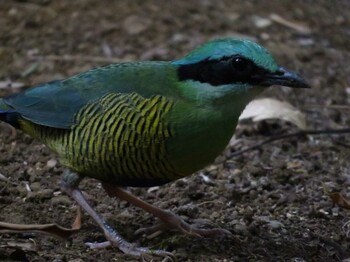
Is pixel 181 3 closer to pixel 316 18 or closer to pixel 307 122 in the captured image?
pixel 316 18

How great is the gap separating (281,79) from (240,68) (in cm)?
25

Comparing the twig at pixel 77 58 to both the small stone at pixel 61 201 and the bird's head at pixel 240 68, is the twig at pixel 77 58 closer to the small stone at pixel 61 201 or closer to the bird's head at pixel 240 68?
the small stone at pixel 61 201

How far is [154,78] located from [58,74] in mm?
3054

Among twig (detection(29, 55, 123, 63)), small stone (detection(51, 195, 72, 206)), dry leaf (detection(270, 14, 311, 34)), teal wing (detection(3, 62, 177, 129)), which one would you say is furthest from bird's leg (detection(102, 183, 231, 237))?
dry leaf (detection(270, 14, 311, 34))

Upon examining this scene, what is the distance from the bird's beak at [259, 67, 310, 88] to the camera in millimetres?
5035

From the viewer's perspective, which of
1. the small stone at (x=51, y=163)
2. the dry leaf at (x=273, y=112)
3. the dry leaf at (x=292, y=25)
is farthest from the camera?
the dry leaf at (x=292, y=25)

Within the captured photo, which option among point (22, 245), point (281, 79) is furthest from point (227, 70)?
point (22, 245)

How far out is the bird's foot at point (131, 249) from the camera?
16.9 feet

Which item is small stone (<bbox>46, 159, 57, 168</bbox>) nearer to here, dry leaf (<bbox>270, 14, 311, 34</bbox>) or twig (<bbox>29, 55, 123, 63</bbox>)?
twig (<bbox>29, 55, 123, 63</bbox>)

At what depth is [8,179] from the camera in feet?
20.3

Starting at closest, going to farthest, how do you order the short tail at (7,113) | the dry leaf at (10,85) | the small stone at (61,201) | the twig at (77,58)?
the short tail at (7,113) < the small stone at (61,201) < the dry leaf at (10,85) < the twig at (77,58)

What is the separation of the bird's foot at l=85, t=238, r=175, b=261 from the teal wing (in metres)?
0.75

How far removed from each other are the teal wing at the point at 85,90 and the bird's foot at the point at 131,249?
0.75 metres

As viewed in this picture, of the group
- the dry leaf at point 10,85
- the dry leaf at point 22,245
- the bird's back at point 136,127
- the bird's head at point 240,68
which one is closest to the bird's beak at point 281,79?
the bird's head at point 240,68
